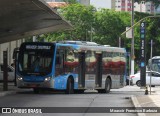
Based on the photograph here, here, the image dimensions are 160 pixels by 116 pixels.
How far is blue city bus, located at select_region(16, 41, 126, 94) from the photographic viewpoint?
2828 centimetres

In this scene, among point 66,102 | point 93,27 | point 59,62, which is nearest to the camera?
point 66,102

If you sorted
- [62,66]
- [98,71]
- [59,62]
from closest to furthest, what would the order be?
[59,62] → [62,66] → [98,71]

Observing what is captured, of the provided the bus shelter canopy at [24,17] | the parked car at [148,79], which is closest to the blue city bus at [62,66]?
the bus shelter canopy at [24,17]

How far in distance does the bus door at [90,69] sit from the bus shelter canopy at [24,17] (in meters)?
3.09

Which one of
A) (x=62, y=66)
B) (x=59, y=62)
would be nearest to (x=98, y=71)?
(x=62, y=66)

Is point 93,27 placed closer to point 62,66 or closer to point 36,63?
point 62,66

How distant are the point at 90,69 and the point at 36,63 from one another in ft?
13.9

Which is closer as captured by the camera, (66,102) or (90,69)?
(66,102)

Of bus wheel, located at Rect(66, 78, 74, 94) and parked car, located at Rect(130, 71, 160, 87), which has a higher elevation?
bus wheel, located at Rect(66, 78, 74, 94)

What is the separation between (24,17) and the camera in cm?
3350

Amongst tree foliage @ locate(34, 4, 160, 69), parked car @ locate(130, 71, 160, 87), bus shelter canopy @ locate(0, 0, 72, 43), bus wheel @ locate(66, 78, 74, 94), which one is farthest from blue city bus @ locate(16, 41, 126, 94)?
tree foliage @ locate(34, 4, 160, 69)

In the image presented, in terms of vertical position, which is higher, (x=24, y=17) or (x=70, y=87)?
(x=24, y=17)

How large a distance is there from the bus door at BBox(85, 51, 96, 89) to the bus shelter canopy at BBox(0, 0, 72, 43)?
10.1 feet

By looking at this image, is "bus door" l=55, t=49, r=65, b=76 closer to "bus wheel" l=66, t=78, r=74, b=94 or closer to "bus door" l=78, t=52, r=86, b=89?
"bus wheel" l=66, t=78, r=74, b=94
